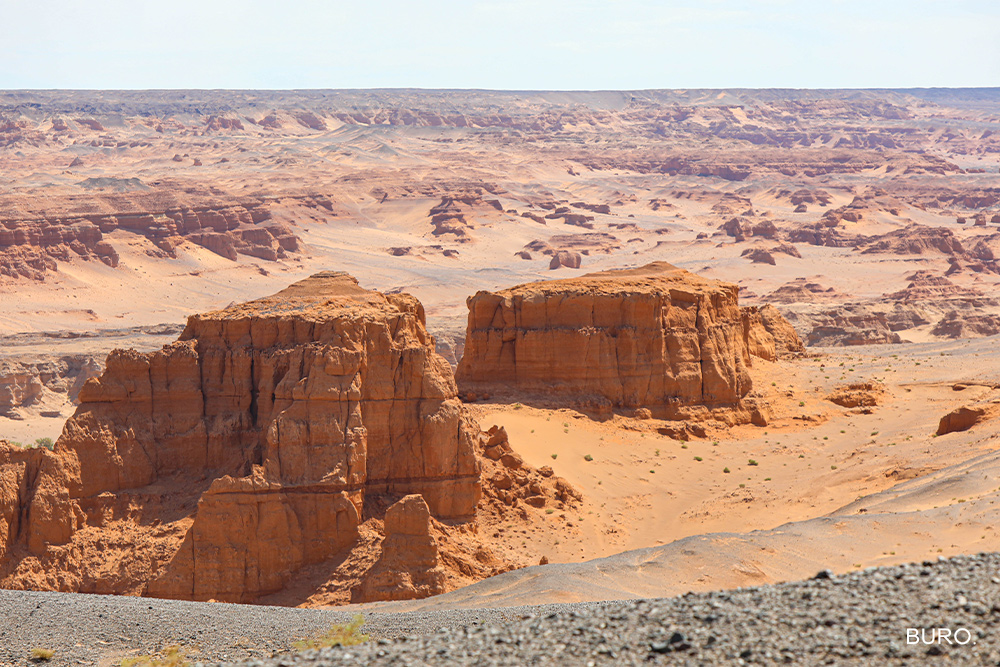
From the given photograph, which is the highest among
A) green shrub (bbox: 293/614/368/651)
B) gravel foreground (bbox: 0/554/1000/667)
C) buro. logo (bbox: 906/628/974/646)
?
buro. logo (bbox: 906/628/974/646)

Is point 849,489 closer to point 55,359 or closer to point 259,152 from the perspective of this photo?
point 55,359

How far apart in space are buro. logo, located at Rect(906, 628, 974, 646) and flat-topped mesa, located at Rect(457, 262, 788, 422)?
2133cm

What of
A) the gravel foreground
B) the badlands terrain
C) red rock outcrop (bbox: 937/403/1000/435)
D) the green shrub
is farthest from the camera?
red rock outcrop (bbox: 937/403/1000/435)

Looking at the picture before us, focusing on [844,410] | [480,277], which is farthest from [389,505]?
[480,277]

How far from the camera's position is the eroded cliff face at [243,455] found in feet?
63.6

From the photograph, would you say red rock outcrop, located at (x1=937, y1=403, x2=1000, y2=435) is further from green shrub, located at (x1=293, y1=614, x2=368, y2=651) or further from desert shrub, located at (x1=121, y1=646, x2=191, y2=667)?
desert shrub, located at (x1=121, y1=646, x2=191, y2=667)

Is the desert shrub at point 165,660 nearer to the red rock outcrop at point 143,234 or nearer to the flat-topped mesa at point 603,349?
the flat-topped mesa at point 603,349

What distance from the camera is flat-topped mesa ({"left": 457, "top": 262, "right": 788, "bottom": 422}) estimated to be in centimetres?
3225

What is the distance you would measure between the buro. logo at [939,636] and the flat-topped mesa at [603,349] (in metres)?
21.3

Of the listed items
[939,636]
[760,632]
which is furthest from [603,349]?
[939,636]

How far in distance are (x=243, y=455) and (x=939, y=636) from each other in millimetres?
13414

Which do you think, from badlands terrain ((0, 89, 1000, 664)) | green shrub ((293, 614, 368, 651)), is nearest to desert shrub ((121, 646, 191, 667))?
green shrub ((293, 614, 368, 651))

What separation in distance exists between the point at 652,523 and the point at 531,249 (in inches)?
3304

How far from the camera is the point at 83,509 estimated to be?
20.1 m
